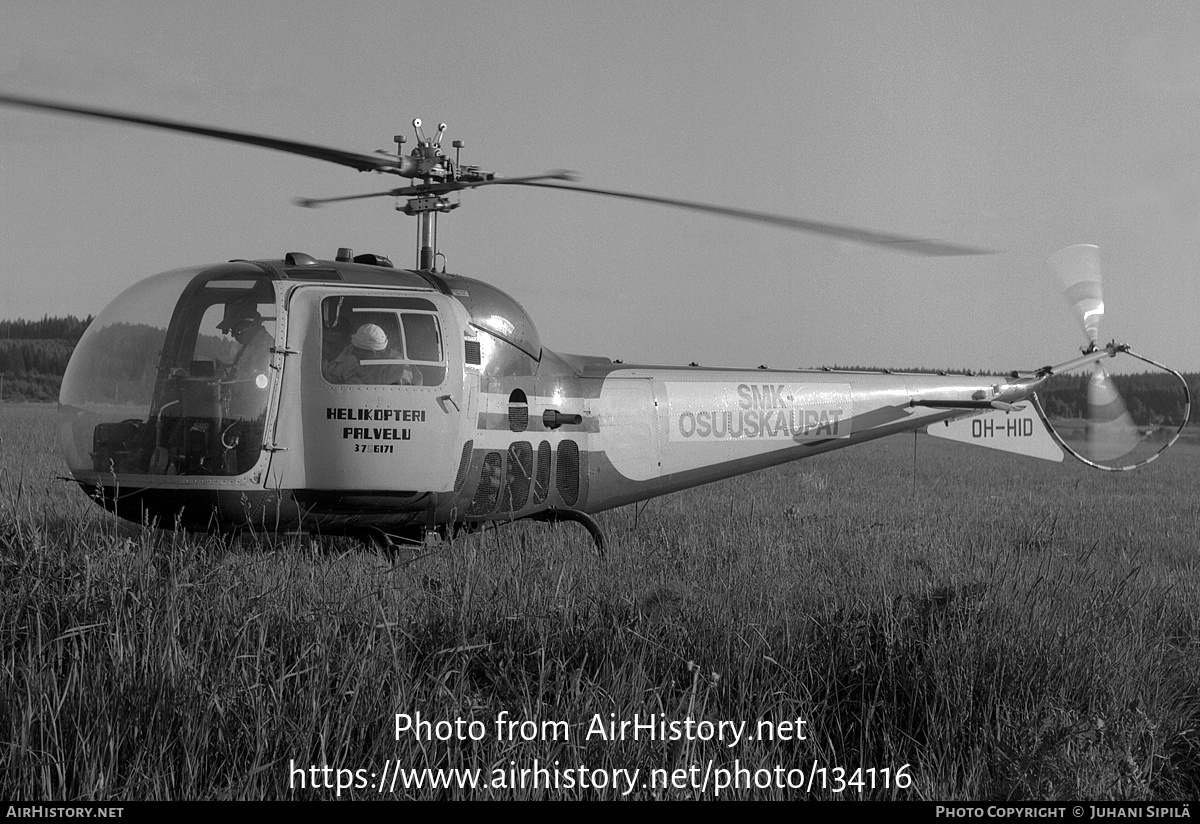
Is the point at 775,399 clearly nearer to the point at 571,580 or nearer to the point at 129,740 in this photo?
the point at 571,580

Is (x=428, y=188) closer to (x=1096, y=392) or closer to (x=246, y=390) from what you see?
(x=246, y=390)

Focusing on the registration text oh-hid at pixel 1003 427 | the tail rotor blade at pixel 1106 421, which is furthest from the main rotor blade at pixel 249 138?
the tail rotor blade at pixel 1106 421

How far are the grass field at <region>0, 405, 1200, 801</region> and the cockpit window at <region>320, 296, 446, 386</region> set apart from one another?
125 cm

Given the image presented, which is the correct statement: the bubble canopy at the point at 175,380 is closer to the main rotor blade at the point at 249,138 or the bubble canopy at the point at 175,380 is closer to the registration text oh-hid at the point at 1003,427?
the main rotor blade at the point at 249,138

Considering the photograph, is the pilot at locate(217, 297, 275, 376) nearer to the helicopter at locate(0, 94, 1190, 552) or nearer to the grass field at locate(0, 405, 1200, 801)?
the helicopter at locate(0, 94, 1190, 552)

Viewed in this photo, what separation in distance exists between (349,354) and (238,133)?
5.07 ft

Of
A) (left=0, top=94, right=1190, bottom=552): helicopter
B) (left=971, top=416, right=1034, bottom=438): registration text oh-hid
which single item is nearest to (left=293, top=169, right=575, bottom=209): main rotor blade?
(left=0, top=94, right=1190, bottom=552): helicopter

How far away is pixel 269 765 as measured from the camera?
10.2ft

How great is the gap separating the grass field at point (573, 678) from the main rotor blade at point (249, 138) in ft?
6.57

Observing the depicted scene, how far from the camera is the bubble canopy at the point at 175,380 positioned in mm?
6066

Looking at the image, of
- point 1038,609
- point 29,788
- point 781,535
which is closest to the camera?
point 29,788

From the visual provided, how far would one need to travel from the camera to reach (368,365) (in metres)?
6.48

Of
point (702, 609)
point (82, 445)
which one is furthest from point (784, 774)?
point (82, 445)

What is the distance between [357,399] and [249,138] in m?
1.70
